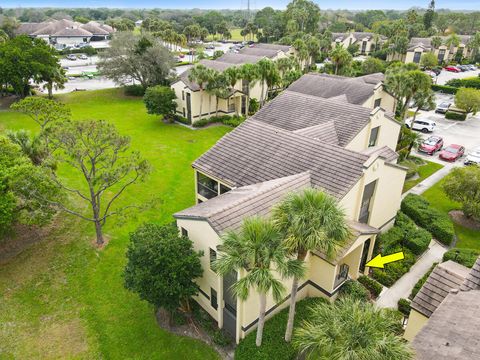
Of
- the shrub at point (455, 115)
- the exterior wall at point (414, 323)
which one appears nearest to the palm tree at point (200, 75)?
the exterior wall at point (414, 323)

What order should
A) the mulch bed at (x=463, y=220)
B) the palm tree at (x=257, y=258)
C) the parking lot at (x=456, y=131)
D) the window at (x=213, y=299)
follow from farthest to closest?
the parking lot at (x=456, y=131) < the mulch bed at (x=463, y=220) < the window at (x=213, y=299) < the palm tree at (x=257, y=258)

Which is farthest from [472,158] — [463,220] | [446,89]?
[446,89]

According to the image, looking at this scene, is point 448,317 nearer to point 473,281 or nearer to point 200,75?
point 473,281

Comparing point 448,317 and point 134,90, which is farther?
point 134,90

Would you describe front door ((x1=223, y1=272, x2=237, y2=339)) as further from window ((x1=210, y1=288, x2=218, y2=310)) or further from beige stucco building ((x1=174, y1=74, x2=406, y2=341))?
window ((x1=210, y1=288, x2=218, y2=310))

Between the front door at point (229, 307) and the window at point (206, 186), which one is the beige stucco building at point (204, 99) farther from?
the front door at point (229, 307)

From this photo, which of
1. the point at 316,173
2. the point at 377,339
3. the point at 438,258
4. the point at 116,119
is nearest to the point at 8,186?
the point at 316,173

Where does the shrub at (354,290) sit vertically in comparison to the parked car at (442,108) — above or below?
Answer: above
